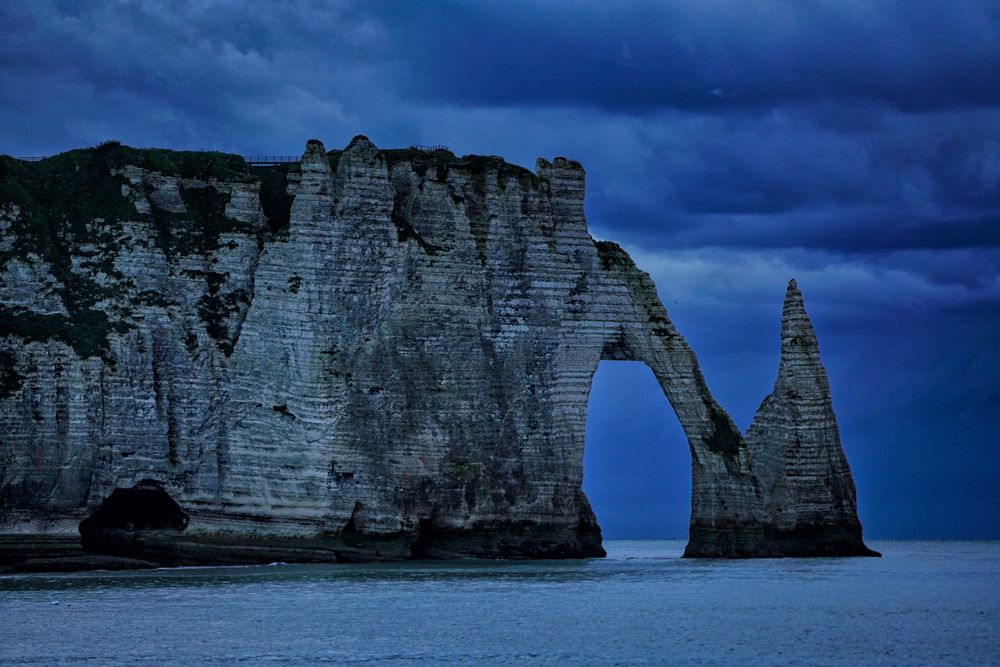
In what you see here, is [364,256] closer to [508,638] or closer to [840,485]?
[840,485]

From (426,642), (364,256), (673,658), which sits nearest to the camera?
(673,658)

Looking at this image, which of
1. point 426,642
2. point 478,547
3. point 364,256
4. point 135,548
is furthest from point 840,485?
point 426,642

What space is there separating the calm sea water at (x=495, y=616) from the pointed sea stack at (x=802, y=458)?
4599mm

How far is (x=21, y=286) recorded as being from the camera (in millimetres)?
66250

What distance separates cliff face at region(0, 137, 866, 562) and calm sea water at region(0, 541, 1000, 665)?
316 cm

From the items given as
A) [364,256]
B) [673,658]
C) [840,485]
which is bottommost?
[673,658]

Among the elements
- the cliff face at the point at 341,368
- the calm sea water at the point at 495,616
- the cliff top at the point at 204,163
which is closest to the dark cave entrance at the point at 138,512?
the cliff face at the point at 341,368

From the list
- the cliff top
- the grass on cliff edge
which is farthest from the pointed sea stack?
the grass on cliff edge

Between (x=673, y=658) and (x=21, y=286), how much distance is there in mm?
36476

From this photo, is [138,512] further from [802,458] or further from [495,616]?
[802,458]

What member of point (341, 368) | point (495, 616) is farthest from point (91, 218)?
point (495, 616)

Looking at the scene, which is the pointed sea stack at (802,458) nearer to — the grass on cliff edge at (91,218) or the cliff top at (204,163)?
the cliff top at (204,163)

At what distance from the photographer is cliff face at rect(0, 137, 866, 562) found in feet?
214

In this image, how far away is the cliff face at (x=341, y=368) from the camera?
65.1 metres
